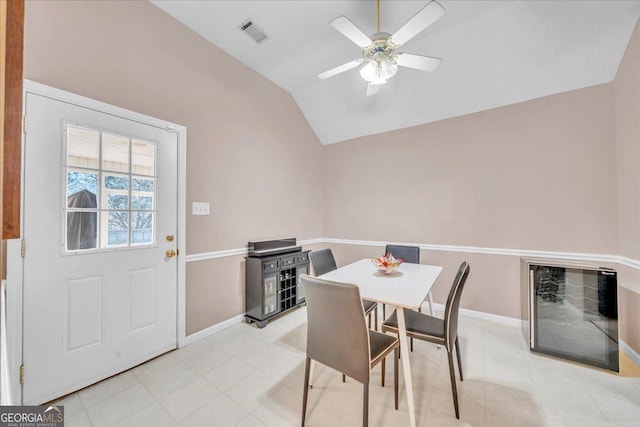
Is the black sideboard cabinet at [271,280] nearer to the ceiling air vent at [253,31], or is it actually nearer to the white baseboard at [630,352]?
the ceiling air vent at [253,31]

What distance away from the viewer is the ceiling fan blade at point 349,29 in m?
1.73

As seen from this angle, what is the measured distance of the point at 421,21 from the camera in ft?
5.50

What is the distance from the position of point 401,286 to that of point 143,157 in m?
2.39

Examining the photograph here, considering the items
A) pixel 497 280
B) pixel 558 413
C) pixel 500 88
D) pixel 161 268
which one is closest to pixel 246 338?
pixel 161 268

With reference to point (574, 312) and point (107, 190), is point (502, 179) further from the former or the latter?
point (107, 190)

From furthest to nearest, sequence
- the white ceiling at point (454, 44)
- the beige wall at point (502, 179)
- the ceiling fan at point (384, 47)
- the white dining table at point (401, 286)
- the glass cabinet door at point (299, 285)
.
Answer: the glass cabinet door at point (299, 285) < the beige wall at point (502, 179) < the white ceiling at point (454, 44) < the ceiling fan at point (384, 47) < the white dining table at point (401, 286)

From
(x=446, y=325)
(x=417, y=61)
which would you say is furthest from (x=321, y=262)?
(x=417, y=61)

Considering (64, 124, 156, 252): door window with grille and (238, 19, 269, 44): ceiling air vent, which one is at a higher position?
(238, 19, 269, 44): ceiling air vent

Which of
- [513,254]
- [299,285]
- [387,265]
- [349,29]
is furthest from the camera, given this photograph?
[299,285]

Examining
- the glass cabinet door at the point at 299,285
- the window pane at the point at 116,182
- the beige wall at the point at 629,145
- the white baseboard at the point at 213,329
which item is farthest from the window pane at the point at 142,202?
the beige wall at the point at 629,145

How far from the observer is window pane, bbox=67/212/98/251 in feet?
6.01

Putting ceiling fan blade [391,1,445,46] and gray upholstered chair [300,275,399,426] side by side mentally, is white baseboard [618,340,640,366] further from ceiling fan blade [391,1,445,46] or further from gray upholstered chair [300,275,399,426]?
ceiling fan blade [391,1,445,46]

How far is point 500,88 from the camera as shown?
2828 millimetres

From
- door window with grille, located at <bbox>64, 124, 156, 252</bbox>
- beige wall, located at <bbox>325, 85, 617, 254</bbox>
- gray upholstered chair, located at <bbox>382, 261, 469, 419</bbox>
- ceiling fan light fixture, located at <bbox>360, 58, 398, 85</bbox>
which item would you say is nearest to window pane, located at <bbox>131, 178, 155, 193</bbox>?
door window with grille, located at <bbox>64, 124, 156, 252</bbox>
